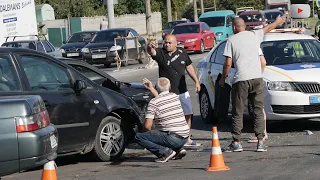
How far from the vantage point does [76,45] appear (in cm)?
3562

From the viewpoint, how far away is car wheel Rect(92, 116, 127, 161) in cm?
1070

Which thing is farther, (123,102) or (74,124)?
(123,102)

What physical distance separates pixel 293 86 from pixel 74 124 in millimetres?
3931

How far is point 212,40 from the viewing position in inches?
1578

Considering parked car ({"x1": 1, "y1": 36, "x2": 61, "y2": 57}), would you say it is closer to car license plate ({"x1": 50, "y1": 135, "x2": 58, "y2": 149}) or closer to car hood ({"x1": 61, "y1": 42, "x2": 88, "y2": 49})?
car hood ({"x1": 61, "y1": 42, "x2": 88, "y2": 49})

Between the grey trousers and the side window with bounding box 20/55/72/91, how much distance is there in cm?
229

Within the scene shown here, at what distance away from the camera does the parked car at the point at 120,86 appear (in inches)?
487

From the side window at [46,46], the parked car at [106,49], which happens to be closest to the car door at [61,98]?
the side window at [46,46]

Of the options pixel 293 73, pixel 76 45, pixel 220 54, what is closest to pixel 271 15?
pixel 76 45

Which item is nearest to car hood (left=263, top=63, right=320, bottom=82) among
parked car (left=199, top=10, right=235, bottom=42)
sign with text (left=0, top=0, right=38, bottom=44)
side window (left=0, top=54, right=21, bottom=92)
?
side window (left=0, top=54, right=21, bottom=92)

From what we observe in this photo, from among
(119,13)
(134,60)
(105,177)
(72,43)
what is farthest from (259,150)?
(119,13)

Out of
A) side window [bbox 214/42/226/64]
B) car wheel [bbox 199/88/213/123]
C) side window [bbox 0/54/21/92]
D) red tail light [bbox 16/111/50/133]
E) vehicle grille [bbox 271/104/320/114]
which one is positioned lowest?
car wheel [bbox 199/88/213/123]

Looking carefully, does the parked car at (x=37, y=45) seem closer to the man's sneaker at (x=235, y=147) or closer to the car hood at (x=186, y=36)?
the car hood at (x=186, y=36)

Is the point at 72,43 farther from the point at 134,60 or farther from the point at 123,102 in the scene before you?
the point at 123,102
